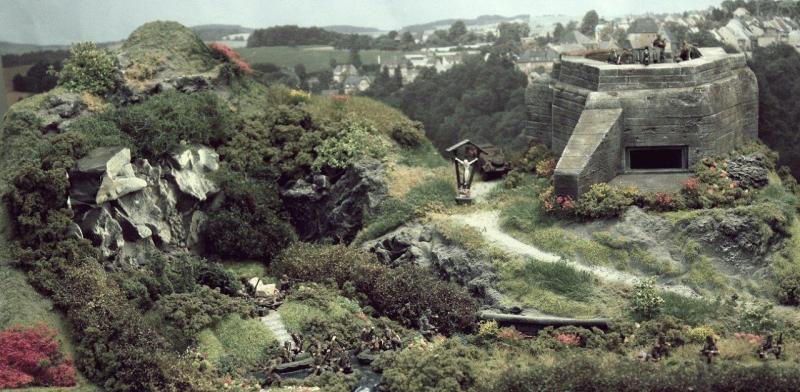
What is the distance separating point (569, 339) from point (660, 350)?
2130 mm

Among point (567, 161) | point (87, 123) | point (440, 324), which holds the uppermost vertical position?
point (87, 123)

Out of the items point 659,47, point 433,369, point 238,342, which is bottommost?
point 238,342

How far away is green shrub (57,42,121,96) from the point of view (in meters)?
34.4

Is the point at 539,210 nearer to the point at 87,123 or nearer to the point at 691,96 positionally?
the point at 691,96

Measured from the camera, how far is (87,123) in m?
31.1

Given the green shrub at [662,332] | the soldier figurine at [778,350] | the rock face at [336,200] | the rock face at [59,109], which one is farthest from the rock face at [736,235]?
the rock face at [59,109]

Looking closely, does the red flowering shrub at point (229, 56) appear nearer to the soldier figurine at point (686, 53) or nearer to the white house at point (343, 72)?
the white house at point (343, 72)

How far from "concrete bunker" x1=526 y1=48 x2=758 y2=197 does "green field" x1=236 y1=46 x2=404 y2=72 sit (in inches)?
652

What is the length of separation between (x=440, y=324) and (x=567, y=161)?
20.7 ft

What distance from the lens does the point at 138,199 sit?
30.0 metres

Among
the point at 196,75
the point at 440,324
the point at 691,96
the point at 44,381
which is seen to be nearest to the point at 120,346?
the point at 44,381

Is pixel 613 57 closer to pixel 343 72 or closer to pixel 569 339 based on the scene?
pixel 569 339

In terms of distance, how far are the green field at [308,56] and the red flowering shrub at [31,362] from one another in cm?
2329

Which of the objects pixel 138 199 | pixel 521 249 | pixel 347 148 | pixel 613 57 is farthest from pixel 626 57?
pixel 138 199
